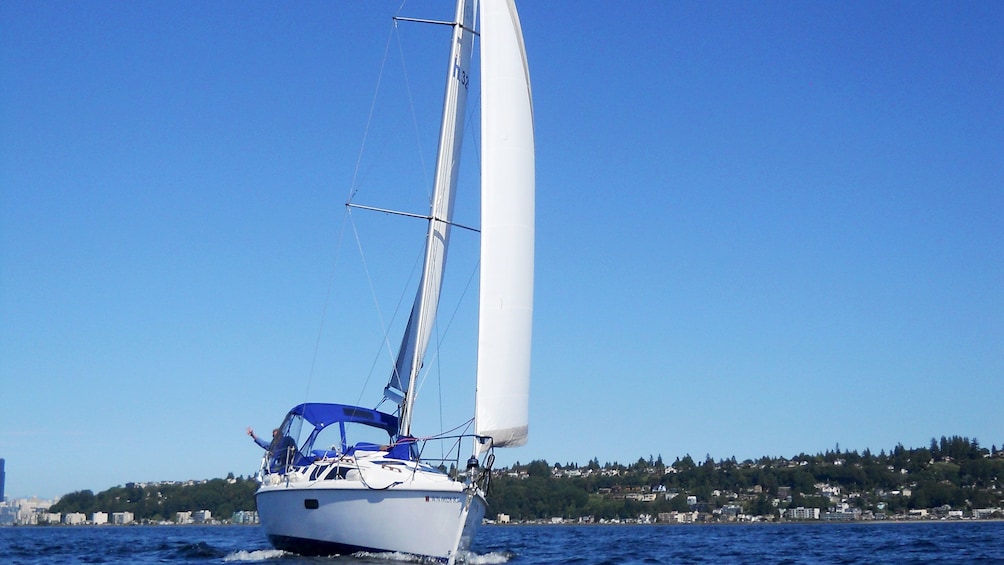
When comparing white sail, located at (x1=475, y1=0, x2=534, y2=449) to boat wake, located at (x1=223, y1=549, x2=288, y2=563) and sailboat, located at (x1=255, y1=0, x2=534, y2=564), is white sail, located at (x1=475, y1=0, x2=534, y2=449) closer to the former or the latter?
sailboat, located at (x1=255, y1=0, x2=534, y2=564)

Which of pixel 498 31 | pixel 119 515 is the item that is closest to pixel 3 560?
pixel 498 31

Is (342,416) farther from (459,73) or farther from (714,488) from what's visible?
(714,488)

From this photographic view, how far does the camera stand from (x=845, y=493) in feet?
429

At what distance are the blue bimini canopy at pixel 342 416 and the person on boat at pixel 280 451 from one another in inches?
29.1

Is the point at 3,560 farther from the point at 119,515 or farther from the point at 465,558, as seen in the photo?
the point at 119,515

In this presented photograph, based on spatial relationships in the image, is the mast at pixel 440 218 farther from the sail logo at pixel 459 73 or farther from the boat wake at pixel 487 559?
the boat wake at pixel 487 559

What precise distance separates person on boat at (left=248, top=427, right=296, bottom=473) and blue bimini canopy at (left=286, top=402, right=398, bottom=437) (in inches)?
29.1

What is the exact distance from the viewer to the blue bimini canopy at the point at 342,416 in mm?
26188

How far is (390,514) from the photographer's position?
21969 mm

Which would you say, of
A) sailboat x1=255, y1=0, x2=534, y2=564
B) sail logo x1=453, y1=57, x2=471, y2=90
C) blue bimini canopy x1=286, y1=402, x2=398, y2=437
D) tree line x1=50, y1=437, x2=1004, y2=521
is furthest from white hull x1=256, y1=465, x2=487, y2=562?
tree line x1=50, y1=437, x2=1004, y2=521

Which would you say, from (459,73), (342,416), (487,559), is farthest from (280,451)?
(459,73)

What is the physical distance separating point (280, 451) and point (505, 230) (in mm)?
8075

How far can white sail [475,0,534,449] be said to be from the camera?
23609 mm

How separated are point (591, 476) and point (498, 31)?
12933 cm
